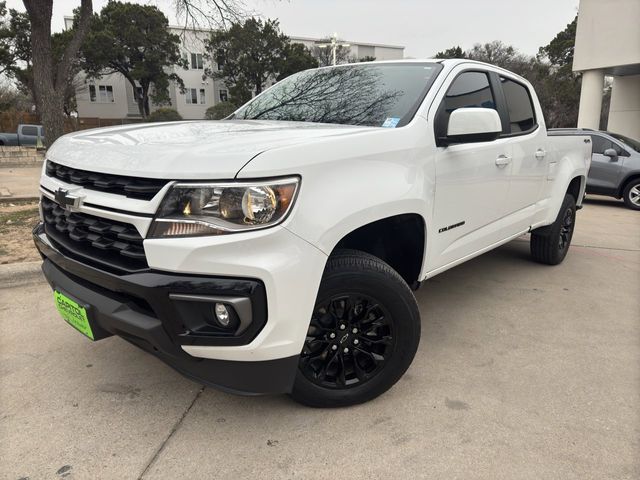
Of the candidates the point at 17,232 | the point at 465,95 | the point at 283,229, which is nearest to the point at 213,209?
the point at 283,229

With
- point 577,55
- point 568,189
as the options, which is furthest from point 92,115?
point 568,189

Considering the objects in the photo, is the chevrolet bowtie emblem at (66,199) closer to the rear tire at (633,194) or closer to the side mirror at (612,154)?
the side mirror at (612,154)

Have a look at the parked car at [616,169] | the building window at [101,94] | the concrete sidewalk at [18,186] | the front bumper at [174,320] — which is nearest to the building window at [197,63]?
the building window at [101,94]

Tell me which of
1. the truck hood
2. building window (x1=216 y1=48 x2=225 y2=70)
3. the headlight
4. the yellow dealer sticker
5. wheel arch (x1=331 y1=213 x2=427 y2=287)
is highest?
building window (x1=216 y1=48 x2=225 y2=70)

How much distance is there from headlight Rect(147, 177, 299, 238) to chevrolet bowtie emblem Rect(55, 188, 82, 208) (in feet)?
1.81

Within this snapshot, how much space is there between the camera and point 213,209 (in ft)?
6.18

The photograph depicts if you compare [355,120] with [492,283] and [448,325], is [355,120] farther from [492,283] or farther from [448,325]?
[492,283]

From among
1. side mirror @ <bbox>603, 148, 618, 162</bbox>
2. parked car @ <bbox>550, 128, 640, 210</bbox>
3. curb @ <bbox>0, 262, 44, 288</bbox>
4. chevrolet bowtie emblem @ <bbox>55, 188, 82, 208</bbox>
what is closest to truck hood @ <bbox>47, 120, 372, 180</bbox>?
chevrolet bowtie emblem @ <bbox>55, 188, 82, 208</bbox>

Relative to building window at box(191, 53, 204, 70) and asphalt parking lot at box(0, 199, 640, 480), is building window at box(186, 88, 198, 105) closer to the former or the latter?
building window at box(191, 53, 204, 70)

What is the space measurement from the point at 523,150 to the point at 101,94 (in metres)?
51.1

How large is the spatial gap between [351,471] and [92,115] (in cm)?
5240

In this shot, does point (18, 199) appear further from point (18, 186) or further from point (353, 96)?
point (353, 96)

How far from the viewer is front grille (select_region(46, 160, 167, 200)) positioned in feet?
6.34

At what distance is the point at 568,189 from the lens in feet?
16.4
